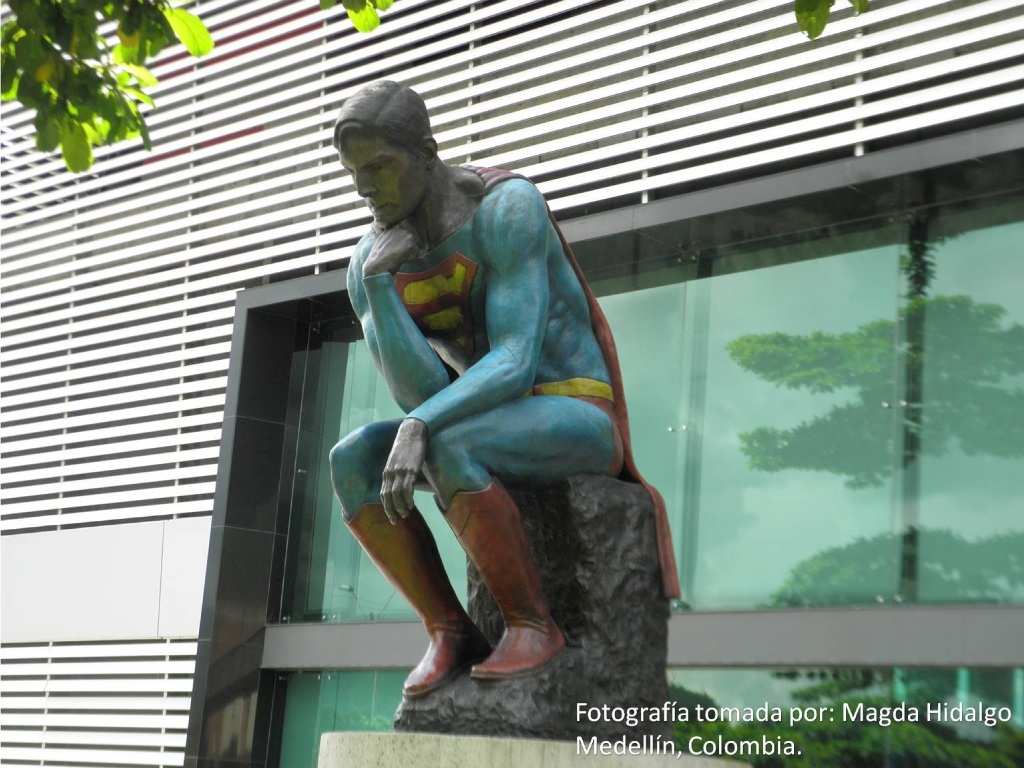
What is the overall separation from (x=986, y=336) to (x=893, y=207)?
127cm

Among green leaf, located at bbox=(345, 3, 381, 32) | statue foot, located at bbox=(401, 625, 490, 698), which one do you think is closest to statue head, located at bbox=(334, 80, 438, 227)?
statue foot, located at bbox=(401, 625, 490, 698)

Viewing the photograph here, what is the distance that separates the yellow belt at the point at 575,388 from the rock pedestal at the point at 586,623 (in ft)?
0.95

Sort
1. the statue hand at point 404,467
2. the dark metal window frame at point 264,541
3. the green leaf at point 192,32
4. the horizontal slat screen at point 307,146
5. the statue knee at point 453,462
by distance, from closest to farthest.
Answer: the statue hand at point 404,467
the statue knee at point 453,462
the green leaf at point 192,32
the horizontal slat screen at point 307,146
the dark metal window frame at point 264,541

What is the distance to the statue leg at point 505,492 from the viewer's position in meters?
4.96

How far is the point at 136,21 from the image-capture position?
652cm

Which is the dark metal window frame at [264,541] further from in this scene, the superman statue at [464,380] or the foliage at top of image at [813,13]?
the superman statue at [464,380]

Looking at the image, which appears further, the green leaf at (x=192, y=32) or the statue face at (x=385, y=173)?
the green leaf at (x=192, y=32)

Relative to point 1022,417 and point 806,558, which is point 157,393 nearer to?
point 806,558

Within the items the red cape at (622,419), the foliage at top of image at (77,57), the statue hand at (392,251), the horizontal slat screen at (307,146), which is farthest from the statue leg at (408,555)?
the horizontal slat screen at (307,146)

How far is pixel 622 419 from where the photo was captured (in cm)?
Answer: 553

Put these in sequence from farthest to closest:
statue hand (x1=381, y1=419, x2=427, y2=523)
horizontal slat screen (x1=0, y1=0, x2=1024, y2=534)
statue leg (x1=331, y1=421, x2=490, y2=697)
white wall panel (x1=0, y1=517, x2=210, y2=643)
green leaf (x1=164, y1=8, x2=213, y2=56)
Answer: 1. white wall panel (x1=0, y1=517, x2=210, y2=643)
2. horizontal slat screen (x1=0, y1=0, x2=1024, y2=534)
3. green leaf (x1=164, y1=8, x2=213, y2=56)
4. statue leg (x1=331, y1=421, x2=490, y2=697)
5. statue hand (x1=381, y1=419, x2=427, y2=523)

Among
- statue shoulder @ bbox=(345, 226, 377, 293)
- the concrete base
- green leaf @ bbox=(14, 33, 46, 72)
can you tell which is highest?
green leaf @ bbox=(14, 33, 46, 72)

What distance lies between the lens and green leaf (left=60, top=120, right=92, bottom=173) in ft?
20.9

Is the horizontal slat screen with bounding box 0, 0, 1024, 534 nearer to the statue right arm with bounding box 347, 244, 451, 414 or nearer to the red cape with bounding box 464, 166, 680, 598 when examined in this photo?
the red cape with bounding box 464, 166, 680, 598
